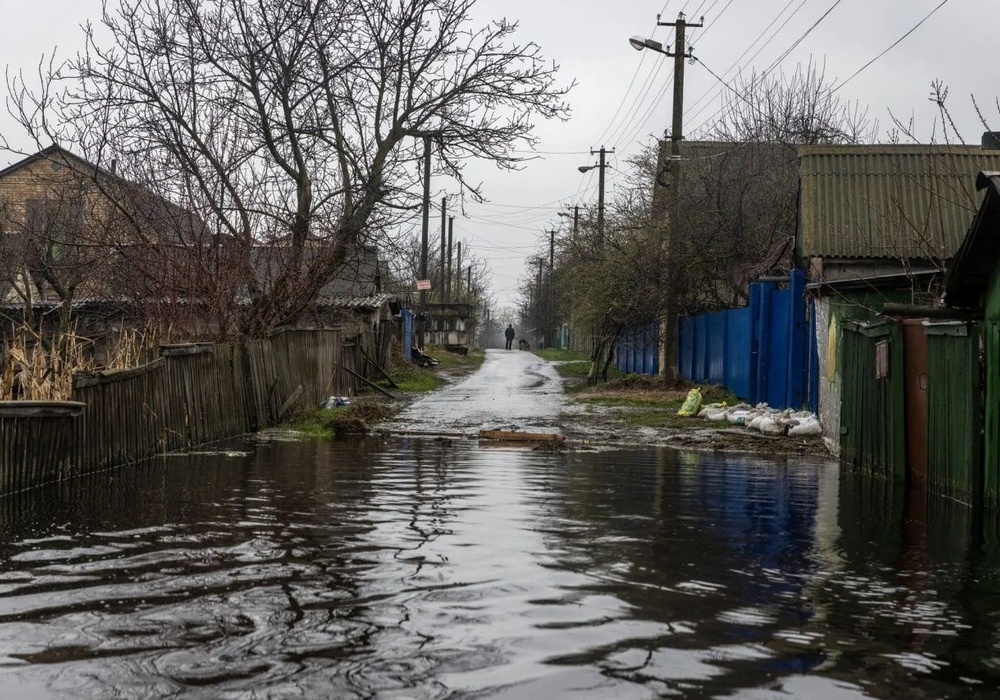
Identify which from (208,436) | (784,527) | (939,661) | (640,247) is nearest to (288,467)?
(208,436)

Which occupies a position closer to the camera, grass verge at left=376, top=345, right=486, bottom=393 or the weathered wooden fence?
the weathered wooden fence

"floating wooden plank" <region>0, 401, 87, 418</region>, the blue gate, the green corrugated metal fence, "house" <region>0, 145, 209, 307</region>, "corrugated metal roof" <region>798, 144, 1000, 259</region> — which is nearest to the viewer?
"floating wooden plank" <region>0, 401, 87, 418</region>

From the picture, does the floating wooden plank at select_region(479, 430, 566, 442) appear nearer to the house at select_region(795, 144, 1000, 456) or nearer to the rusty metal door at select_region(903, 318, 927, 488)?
the house at select_region(795, 144, 1000, 456)

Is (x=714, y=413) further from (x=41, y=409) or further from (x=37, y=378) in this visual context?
(x=41, y=409)

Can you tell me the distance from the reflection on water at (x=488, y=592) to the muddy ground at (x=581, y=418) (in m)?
5.50

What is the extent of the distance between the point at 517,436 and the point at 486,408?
290 inches

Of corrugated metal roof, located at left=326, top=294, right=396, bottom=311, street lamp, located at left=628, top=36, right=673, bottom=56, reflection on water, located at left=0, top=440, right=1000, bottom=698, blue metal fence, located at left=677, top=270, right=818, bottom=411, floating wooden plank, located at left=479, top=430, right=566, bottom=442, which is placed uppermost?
street lamp, located at left=628, top=36, right=673, bottom=56

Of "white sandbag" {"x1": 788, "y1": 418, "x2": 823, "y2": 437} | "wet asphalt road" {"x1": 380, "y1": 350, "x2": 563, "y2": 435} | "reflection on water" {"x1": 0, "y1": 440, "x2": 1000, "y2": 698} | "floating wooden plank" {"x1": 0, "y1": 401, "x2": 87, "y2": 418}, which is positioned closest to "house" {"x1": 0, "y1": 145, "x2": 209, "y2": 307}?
"wet asphalt road" {"x1": 380, "y1": 350, "x2": 563, "y2": 435}

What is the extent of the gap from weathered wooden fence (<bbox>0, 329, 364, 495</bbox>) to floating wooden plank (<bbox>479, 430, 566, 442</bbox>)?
3847 millimetres

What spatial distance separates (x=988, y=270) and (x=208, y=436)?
10.4 m

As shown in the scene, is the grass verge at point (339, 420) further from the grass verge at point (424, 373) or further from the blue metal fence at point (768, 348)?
the grass verge at point (424, 373)

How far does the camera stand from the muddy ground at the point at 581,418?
17281 millimetres

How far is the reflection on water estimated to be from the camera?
486 cm

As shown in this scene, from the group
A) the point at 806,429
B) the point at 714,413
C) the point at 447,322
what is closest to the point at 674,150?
the point at 714,413
